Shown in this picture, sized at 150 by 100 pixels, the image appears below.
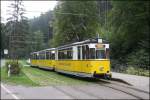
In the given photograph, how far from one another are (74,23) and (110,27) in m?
17.1

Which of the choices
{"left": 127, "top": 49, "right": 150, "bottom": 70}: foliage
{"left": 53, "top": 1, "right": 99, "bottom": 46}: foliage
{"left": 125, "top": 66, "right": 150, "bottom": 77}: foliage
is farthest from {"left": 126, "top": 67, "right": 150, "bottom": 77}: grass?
{"left": 53, "top": 1, "right": 99, "bottom": 46}: foliage

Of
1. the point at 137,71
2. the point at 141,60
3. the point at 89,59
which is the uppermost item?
the point at 89,59

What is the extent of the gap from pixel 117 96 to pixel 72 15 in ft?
160

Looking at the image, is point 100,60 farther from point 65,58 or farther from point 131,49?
point 131,49

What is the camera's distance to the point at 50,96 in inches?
734

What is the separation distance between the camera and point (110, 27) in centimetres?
5144

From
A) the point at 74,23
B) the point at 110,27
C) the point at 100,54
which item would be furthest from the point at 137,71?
the point at 74,23

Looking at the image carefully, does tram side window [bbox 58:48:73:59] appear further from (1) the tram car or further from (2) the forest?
(2) the forest

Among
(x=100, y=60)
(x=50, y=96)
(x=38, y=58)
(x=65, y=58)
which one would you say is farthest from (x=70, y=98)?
(x=38, y=58)

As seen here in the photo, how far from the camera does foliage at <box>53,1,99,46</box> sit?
217 feet

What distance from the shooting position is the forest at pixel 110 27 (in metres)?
22.7

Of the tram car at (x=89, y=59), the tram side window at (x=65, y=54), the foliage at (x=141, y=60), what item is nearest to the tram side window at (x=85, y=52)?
the tram car at (x=89, y=59)

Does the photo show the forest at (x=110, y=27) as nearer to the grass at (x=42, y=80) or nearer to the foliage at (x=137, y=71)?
the foliage at (x=137, y=71)

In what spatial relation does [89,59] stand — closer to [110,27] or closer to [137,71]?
[137,71]
